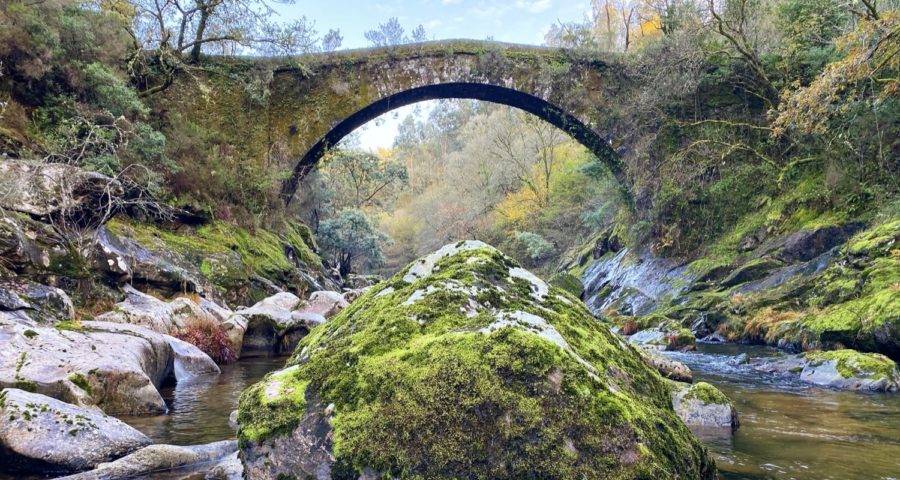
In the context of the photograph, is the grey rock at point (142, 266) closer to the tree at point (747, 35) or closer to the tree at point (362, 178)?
the tree at point (747, 35)

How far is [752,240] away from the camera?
1432 centimetres

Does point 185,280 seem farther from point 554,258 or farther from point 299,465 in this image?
point 554,258

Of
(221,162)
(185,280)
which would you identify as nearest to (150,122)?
(221,162)

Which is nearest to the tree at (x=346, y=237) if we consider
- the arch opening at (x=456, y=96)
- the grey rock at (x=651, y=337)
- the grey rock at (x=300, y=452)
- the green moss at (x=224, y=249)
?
the arch opening at (x=456, y=96)

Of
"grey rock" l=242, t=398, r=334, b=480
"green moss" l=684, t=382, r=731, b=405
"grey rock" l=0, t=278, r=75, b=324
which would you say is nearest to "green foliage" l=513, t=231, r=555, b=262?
"grey rock" l=0, t=278, r=75, b=324

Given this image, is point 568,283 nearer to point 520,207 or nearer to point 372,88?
point 372,88

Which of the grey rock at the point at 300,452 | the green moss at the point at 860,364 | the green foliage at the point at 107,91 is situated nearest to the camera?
the grey rock at the point at 300,452

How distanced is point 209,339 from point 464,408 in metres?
7.17

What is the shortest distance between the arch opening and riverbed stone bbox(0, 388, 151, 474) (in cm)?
1507

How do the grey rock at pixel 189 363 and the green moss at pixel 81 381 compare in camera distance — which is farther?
the grey rock at pixel 189 363

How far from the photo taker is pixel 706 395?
457 cm

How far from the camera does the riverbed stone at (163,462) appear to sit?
3115 millimetres

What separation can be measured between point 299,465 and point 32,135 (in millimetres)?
12369

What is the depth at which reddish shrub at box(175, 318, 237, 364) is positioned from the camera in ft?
26.7
